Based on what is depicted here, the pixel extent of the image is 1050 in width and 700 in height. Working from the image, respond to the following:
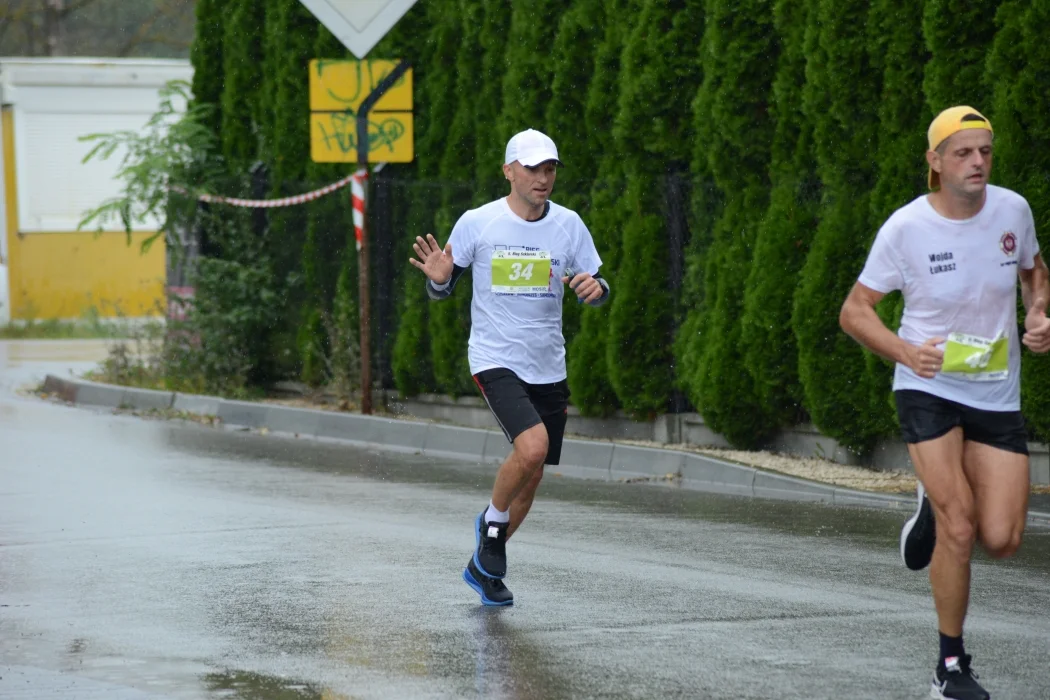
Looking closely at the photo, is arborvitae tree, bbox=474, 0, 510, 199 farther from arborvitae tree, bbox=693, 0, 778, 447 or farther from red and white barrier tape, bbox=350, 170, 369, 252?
arborvitae tree, bbox=693, 0, 778, 447

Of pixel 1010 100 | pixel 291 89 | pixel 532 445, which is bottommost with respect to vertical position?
pixel 532 445

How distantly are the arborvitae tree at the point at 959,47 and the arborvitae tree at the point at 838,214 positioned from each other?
2.38 ft

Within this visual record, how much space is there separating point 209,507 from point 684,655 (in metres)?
4.99

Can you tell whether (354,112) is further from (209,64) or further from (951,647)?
(951,647)

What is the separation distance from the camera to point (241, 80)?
762 inches

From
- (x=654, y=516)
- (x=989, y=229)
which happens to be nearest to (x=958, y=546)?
(x=989, y=229)

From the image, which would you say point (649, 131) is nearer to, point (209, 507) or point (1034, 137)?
point (1034, 137)

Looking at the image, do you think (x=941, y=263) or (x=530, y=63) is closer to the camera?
(x=941, y=263)

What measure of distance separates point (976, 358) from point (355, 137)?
1151cm

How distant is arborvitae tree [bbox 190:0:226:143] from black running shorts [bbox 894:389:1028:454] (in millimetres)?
14384

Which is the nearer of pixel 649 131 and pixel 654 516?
pixel 654 516

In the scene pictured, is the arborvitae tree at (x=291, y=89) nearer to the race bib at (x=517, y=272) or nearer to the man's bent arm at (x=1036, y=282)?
the race bib at (x=517, y=272)

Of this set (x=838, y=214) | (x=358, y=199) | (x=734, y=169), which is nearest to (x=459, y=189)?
(x=358, y=199)

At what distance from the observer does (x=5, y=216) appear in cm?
3591
